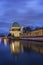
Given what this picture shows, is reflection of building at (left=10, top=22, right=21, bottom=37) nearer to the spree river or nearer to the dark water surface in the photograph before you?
the spree river

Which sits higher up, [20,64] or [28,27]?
[28,27]

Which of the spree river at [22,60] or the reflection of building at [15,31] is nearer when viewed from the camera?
the spree river at [22,60]

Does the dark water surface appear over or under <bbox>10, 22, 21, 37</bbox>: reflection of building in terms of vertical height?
under

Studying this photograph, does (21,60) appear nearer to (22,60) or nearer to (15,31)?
(22,60)

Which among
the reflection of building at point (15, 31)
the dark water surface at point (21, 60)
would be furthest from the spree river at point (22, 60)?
the reflection of building at point (15, 31)

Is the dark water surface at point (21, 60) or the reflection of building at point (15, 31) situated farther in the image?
the reflection of building at point (15, 31)

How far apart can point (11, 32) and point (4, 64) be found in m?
154

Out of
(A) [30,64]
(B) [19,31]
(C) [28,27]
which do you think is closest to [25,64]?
(A) [30,64]

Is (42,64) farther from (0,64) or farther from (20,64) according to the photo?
(0,64)

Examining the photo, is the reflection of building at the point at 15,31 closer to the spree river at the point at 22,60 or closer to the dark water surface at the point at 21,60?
the spree river at the point at 22,60

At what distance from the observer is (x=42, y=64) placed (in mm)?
12117

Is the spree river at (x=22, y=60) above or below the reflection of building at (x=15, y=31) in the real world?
below

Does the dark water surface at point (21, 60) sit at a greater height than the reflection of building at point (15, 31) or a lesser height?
lesser

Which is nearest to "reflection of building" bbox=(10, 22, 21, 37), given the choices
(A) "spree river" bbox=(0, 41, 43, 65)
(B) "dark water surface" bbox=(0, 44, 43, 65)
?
(A) "spree river" bbox=(0, 41, 43, 65)
